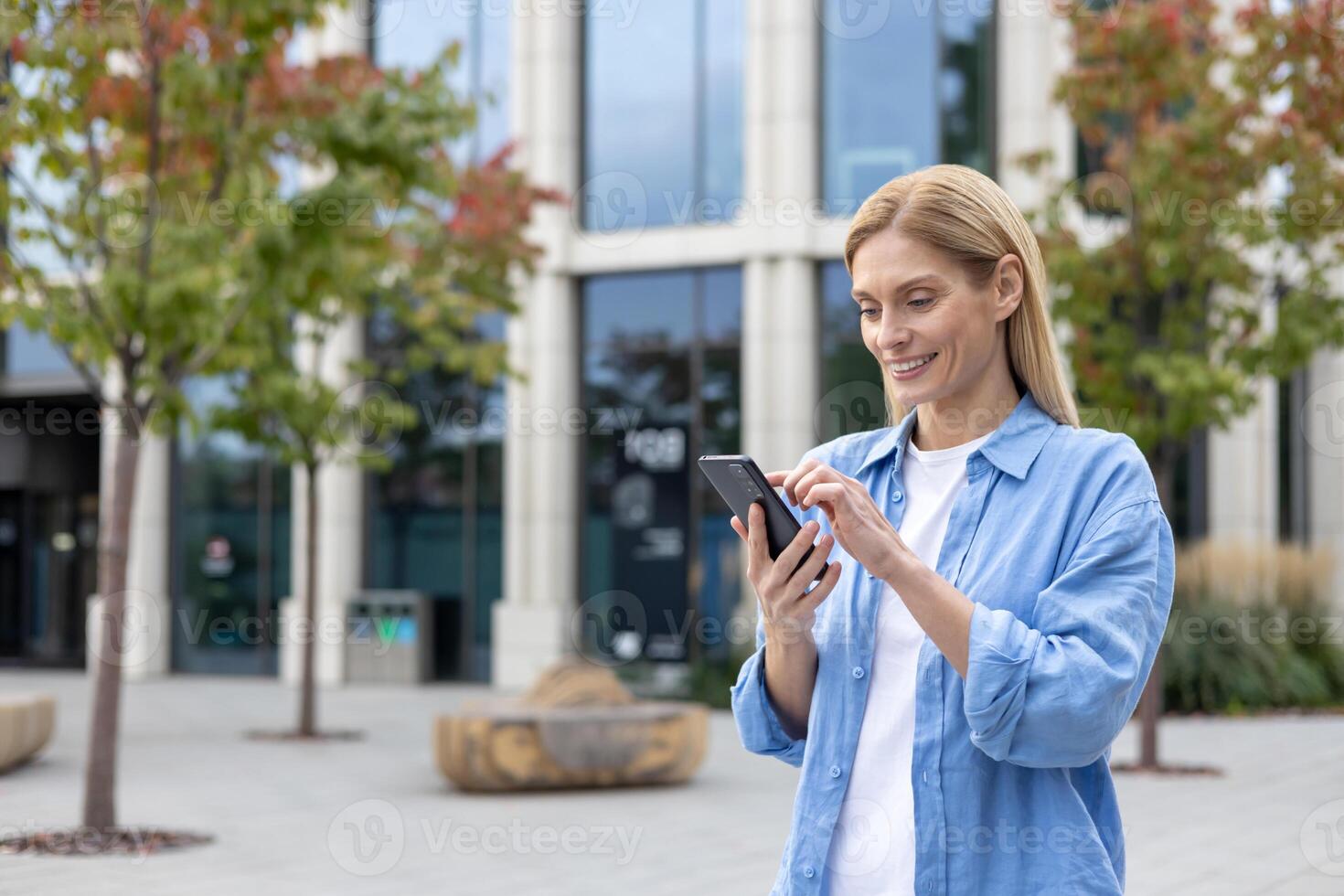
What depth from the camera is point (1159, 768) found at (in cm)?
1226

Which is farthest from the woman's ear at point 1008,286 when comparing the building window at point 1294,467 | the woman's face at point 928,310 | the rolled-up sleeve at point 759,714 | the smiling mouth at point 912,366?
the building window at point 1294,467

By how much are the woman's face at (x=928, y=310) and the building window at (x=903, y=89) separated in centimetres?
1761

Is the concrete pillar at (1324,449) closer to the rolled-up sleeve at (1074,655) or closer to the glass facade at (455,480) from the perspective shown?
the glass facade at (455,480)

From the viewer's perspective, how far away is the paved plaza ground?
26.6ft

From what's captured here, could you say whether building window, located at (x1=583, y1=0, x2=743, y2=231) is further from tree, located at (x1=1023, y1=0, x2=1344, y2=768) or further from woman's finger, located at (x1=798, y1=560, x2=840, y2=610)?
woman's finger, located at (x1=798, y1=560, x2=840, y2=610)

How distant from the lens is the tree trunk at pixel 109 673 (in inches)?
361

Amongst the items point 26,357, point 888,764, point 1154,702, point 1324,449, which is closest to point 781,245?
→ point 1324,449

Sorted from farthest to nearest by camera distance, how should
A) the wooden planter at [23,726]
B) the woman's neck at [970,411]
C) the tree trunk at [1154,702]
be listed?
the wooden planter at [23,726], the tree trunk at [1154,702], the woman's neck at [970,411]

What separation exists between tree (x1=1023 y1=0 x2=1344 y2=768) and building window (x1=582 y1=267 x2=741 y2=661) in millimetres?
7618

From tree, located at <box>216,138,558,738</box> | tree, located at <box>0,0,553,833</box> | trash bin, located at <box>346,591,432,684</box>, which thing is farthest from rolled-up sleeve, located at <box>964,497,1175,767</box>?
trash bin, located at <box>346,591,432,684</box>

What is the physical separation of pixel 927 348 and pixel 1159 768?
10.9 metres

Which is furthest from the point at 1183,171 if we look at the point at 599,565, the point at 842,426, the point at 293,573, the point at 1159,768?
the point at 293,573

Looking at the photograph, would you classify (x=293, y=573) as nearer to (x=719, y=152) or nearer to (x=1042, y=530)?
(x=719, y=152)

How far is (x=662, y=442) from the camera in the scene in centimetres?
2062
